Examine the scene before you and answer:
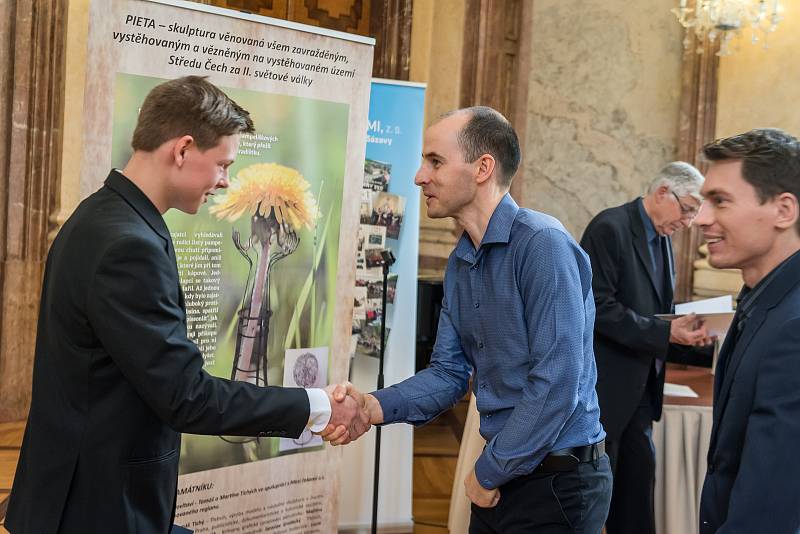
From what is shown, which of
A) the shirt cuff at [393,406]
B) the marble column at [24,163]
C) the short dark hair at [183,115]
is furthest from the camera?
the marble column at [24,163]

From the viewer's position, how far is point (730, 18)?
624 centimetres

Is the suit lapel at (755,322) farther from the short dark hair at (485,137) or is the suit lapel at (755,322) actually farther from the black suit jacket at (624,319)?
the black suit jacket at (624,319)

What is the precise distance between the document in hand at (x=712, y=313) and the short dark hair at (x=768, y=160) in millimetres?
1772

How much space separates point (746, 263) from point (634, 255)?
1924mm

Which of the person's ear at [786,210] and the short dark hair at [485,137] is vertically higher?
the short dark hair at [485,137]

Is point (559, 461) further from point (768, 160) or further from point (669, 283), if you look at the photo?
point (669, 283)

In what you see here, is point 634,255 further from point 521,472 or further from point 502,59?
point 502,59

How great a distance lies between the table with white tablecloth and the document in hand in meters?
0.51

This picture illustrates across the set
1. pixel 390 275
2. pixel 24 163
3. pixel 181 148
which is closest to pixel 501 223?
pixel 181 148

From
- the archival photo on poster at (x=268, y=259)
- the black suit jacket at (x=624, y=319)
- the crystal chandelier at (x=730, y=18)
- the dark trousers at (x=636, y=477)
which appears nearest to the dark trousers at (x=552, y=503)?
the archival photo on poster at (x=268, y=259)

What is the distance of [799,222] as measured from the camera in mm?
1681

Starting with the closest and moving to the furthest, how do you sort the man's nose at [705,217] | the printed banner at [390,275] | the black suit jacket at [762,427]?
the black suit jacket at [762,427], the man's nose at [705,217], the printed banner at [390,275]

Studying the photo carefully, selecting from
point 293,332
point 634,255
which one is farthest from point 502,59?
point 293,332

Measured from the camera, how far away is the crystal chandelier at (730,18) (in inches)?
243
